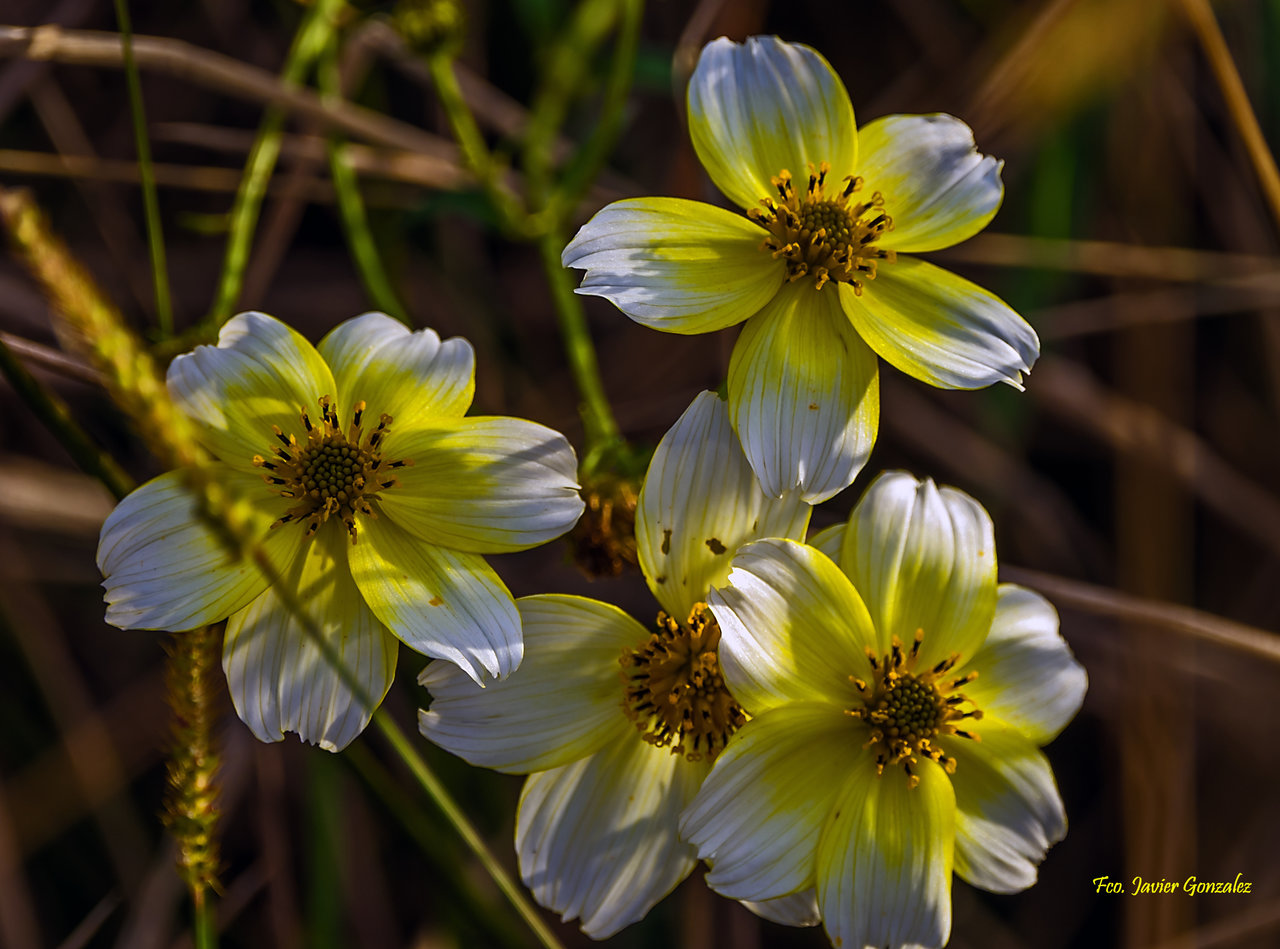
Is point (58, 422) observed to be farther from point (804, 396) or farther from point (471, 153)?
point (804, 396)

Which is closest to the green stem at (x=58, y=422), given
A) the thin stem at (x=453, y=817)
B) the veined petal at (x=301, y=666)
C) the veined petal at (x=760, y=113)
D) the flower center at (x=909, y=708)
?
the veined petal at (x=301, y=666)

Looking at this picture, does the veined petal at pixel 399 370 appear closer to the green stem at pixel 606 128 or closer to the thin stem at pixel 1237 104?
the green stem at pixel 606 128

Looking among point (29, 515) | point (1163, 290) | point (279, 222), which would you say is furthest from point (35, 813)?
point (1163, 290)

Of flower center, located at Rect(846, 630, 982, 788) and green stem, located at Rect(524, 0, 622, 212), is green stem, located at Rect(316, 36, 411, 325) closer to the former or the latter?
green stem, located at Rect(524, 0, 622, 212)

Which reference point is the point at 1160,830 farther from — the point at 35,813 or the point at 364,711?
the point at 35,813

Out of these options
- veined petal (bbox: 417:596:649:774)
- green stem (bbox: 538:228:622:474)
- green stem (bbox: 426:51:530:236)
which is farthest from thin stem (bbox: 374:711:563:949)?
green stem (bbox: 426:51:530:236)
